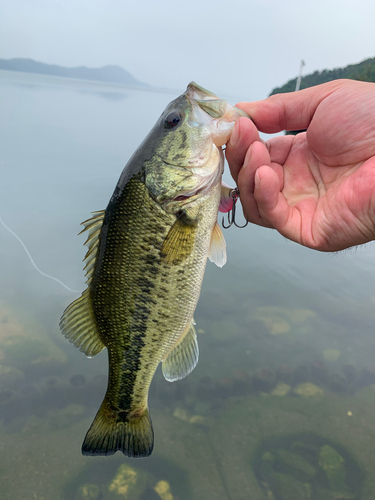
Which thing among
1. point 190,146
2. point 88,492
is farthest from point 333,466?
point 190,146

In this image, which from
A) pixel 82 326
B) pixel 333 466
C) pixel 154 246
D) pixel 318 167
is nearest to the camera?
pixel 154 246

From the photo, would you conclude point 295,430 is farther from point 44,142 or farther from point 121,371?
point 44,142

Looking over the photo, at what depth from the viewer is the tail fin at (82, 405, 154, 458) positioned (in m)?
2.01

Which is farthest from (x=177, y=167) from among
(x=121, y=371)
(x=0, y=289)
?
(x=0, y=289)

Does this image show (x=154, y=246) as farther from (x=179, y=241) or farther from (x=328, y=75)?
(x=328, y=75)

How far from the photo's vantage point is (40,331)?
527 centimetres

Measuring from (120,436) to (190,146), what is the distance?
1865 mm

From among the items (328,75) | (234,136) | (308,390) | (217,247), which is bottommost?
(308,390)

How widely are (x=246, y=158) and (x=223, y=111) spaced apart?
0.30 metres

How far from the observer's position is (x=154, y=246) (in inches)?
68.7

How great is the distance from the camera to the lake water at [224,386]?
12.6ft

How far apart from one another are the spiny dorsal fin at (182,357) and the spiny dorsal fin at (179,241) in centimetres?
54

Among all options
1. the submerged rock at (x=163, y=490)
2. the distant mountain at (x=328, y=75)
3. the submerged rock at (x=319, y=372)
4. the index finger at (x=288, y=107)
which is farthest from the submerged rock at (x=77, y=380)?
the distant mountain at (x=328, y=75)

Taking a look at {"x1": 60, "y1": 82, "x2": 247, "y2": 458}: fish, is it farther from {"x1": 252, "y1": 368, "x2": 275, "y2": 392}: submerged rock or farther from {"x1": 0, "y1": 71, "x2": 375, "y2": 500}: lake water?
{"x1": 252, "y1": 368, "x2": 275, "y2": 392}: submerged rock
